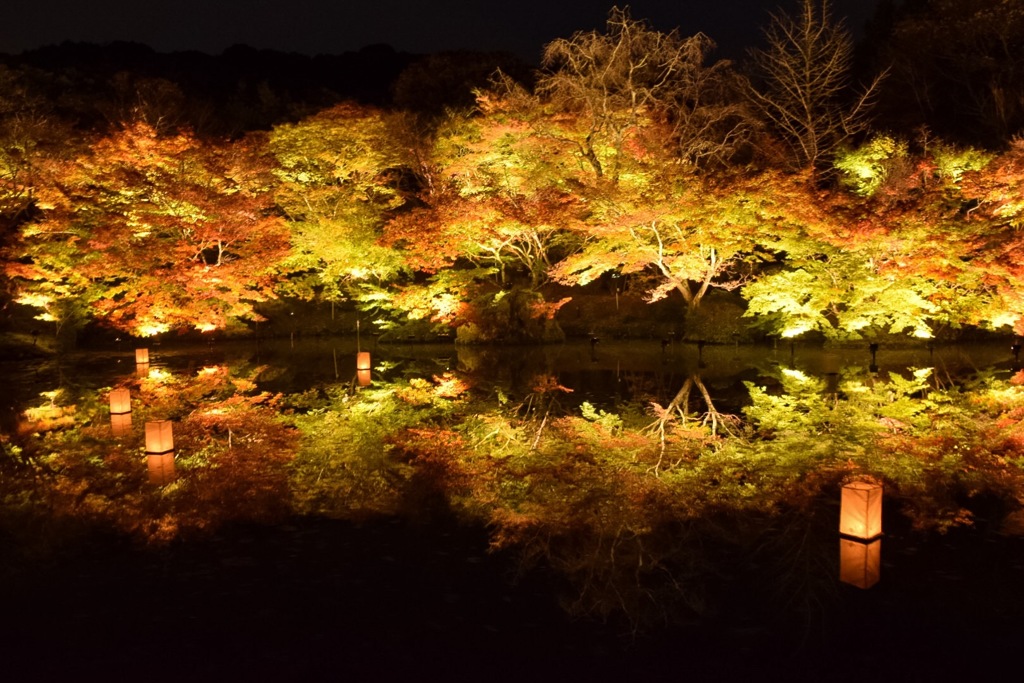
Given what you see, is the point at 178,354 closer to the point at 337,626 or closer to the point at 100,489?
the point at 100,489

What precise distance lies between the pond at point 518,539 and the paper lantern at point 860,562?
0.02 meters

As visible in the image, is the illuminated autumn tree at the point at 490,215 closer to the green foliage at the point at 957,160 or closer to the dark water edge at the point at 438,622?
the green foliage at the point at 957,160

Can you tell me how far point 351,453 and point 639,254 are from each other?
1138 centimetres

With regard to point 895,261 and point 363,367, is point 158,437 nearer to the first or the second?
point 363,367

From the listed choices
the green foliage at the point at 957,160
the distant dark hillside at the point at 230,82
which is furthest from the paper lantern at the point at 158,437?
the green foliage at the point at 957,160

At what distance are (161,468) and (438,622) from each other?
473cm

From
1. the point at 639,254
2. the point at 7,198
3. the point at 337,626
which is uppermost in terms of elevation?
the point at 7,198

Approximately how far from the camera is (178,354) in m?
19.0

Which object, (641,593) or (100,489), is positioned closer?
(641,593)

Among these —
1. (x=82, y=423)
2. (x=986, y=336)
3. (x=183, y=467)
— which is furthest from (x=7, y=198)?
(x=986, y=336)

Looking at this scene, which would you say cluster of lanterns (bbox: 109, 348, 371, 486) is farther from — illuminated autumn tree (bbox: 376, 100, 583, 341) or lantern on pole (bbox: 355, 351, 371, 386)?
illuminated autumn tree (bbox: 376, 100, 583, 341)

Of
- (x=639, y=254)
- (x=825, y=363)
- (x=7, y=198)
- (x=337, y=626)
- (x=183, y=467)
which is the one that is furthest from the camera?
(x=7, y=198)

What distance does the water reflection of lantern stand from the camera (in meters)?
7.53

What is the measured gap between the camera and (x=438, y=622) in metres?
4.56
